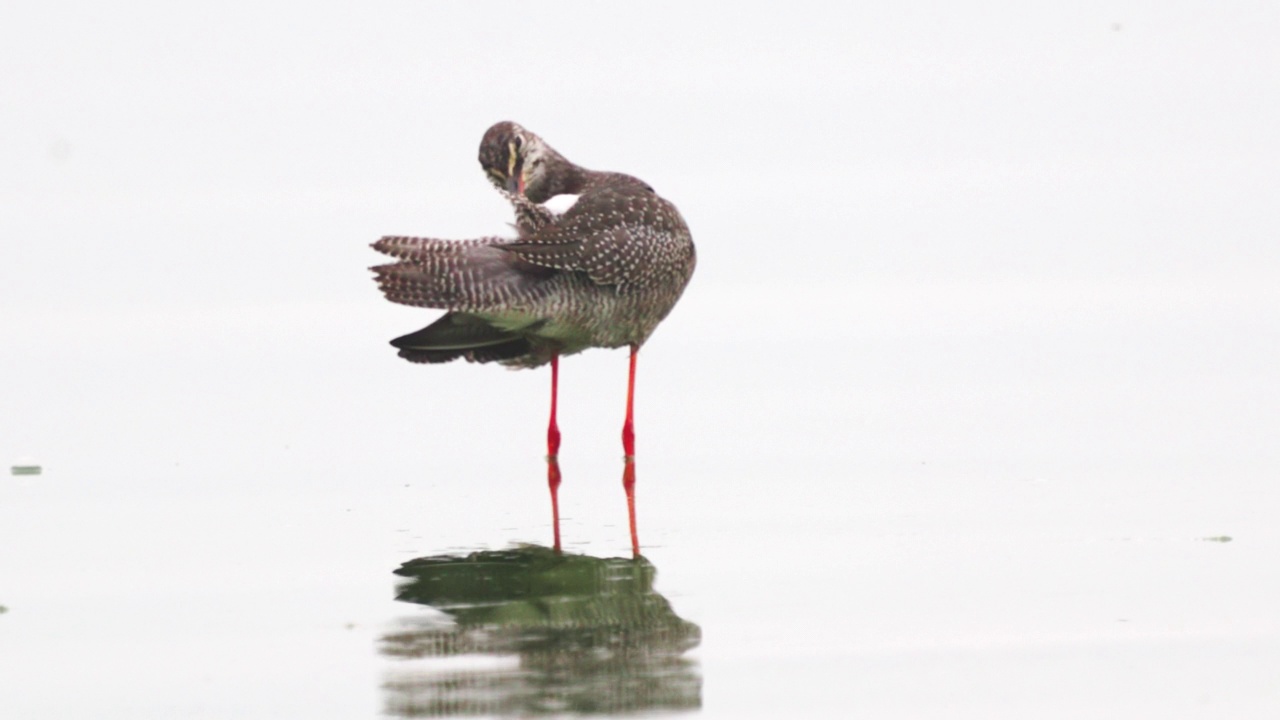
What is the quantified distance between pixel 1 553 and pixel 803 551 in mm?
3501

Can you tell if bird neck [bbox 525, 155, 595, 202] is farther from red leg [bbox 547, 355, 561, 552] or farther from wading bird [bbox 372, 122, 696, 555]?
red leg [bbox 547, 355, 561, 552]

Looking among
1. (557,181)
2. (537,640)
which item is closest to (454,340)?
(557,181)

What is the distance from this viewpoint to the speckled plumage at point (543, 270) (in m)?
10.9

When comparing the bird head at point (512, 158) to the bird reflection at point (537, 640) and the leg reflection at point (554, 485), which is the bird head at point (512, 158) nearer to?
the leg reflection at point (554, 485)

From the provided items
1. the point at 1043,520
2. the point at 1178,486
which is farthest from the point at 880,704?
the point at 1178,486

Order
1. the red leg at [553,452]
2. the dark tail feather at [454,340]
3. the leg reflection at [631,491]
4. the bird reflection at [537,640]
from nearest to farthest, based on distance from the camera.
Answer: the bird reflection at [537,640], the leg reflection at [631,491], the red leg at [553,452], the dark tail feather at [454,340]

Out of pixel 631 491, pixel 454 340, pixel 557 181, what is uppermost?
pixel 557 181

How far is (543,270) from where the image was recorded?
1131 cm

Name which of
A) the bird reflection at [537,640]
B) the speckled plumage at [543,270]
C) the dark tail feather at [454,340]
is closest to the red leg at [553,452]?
the speckled plumage at [543,270]

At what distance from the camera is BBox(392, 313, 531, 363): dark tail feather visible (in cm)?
1191

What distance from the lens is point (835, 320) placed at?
1545 centimetres

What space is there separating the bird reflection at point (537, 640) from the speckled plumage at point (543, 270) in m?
1.75

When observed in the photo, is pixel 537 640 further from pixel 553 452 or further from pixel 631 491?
pixel 553 452

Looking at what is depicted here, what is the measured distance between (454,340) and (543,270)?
2.92 feet
